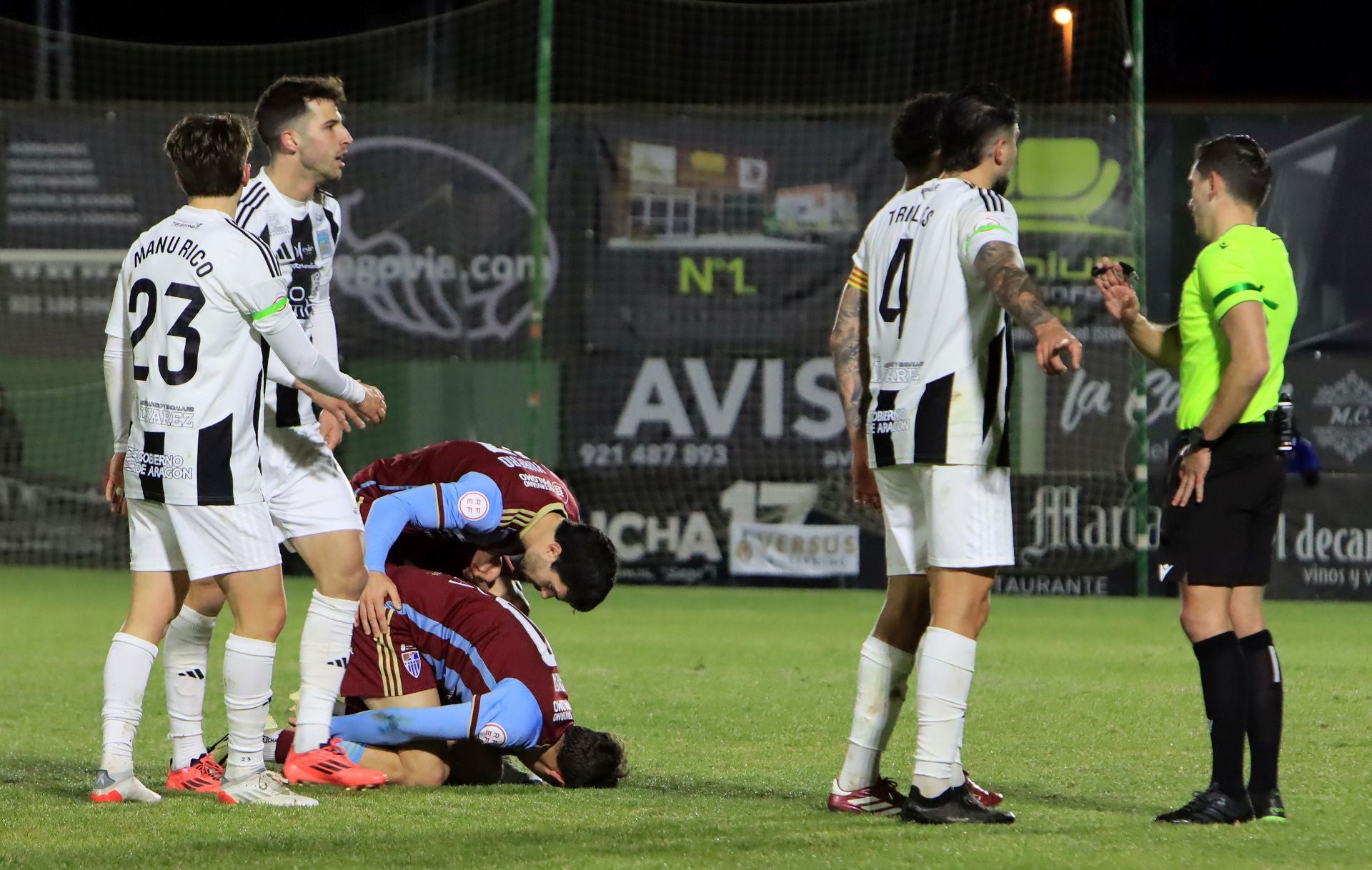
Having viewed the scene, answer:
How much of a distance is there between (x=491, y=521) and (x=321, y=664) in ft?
2.07

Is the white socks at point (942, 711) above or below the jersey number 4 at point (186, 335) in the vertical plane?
below

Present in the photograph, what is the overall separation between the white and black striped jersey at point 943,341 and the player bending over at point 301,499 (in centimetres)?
156

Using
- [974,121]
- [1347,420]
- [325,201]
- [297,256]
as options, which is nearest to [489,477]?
[297,256]

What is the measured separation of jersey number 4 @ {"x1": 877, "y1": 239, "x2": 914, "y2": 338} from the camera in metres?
4.36

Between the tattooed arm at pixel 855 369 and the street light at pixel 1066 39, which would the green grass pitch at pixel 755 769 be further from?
the street light at pixel 1066 39

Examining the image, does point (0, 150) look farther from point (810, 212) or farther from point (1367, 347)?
point (1367, 347)

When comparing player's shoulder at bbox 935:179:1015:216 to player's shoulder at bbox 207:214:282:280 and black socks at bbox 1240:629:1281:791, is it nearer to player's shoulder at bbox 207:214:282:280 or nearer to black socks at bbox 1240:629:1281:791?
black socks at bbox 1240:629:1281:791

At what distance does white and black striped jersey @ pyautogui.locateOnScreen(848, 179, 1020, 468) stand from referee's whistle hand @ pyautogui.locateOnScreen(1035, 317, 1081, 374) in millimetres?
330

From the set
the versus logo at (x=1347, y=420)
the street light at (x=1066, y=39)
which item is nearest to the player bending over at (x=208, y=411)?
the versus logo at (x=1347, y=420)

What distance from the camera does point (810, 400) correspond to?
505 inches

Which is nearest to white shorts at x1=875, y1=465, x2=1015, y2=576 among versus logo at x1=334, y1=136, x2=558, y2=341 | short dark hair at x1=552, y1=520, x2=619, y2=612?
short dark hair at x1=552, y1=520, x2=619, y2=612

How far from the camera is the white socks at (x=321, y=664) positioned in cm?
487

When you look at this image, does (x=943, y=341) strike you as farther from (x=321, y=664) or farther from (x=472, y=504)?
(x=321, y=664)

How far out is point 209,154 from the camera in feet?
14.8
